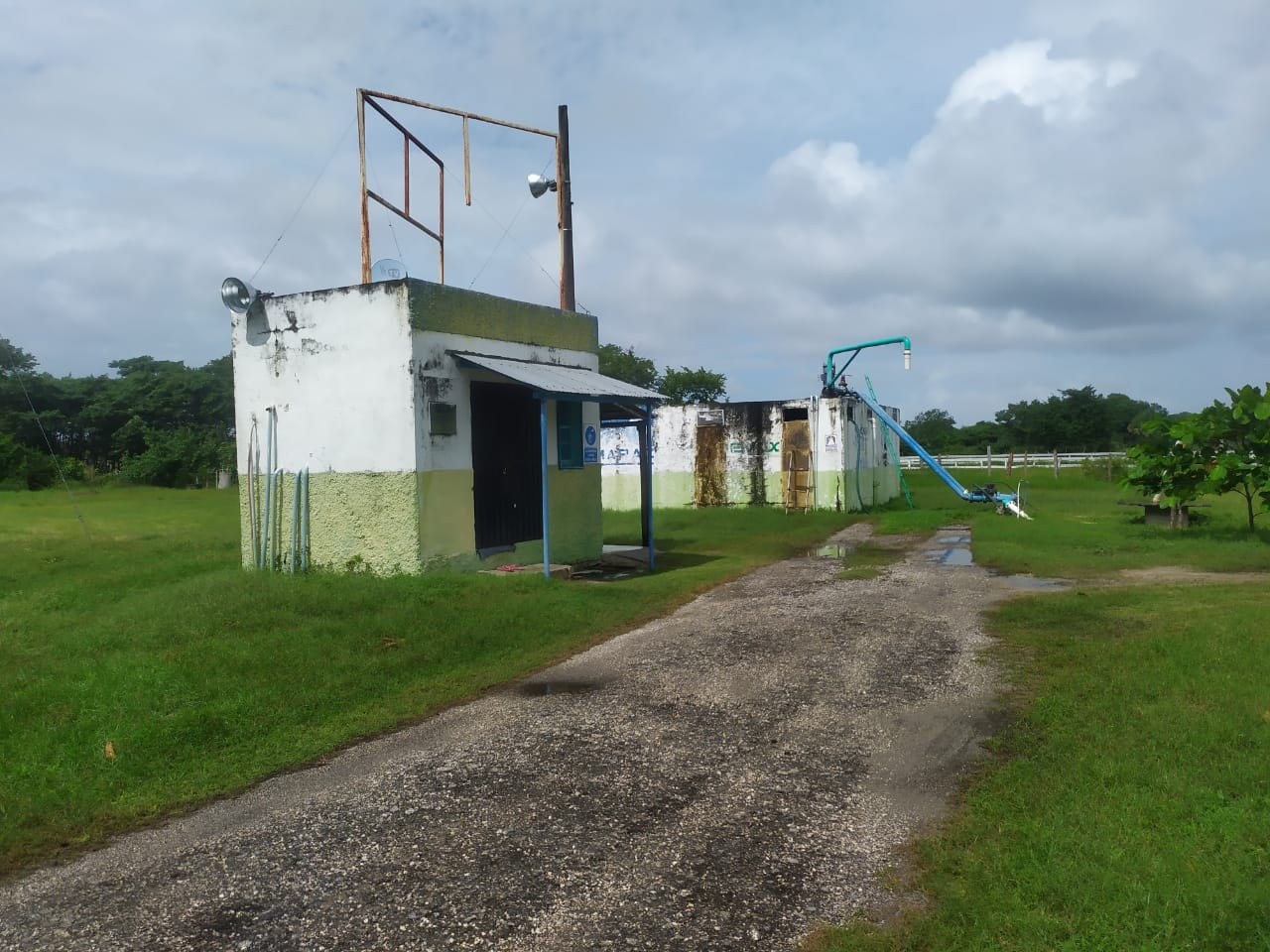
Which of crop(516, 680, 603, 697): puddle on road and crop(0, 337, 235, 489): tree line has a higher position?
crop(0, 337, 235, 489): tree line

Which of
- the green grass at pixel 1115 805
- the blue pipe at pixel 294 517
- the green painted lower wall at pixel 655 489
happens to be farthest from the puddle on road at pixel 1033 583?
the green painted lower wall at pixel 655 489

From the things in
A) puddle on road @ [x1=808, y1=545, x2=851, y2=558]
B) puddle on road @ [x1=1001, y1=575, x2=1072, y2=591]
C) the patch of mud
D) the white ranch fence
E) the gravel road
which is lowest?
the gravel road

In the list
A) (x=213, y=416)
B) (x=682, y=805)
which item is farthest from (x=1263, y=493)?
(x=213, y=416)

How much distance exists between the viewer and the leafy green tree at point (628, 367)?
157 ft

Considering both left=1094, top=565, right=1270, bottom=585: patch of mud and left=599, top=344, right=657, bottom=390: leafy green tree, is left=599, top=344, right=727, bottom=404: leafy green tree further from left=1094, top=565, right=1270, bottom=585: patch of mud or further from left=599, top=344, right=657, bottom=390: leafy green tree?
left=1094, top=565, right=1270, bottom=585: patch of mud

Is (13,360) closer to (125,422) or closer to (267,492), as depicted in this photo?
(125,422)

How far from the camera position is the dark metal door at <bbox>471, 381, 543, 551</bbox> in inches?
488

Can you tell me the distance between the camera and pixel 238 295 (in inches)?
476

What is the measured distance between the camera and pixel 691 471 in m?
25.2

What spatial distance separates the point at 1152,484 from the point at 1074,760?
12320 mm

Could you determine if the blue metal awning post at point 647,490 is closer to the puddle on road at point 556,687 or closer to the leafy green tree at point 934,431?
the puddle on road at point 556,687

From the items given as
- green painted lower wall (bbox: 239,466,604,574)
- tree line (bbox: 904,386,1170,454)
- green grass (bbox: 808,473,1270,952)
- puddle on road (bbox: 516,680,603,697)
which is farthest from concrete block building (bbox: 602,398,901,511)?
tree line (bbox: 904,386,1170,454)

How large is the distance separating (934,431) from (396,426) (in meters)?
60.0

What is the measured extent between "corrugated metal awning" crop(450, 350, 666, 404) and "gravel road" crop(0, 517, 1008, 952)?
16.5 feet
